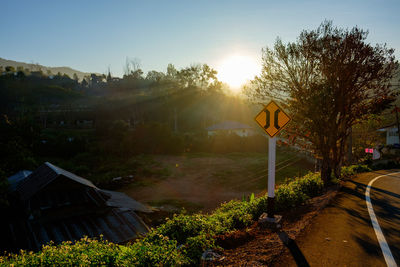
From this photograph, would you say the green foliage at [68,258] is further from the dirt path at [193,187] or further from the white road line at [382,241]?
the dirt path at [193,187]

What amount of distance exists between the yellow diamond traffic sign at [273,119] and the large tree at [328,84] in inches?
259

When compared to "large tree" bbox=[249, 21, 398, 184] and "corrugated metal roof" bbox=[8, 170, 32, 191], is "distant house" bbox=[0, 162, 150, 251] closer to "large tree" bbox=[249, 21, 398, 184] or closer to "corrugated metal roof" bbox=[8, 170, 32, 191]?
"corrugated metal roof" bbox=[8, 170, 32, 191]

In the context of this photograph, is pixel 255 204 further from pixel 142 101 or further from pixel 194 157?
pixel 142 101

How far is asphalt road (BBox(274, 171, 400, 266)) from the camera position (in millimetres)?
4781

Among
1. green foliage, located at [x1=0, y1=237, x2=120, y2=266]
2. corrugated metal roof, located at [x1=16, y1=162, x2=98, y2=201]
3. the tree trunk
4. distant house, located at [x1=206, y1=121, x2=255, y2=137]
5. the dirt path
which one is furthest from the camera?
distant house, located at [x1=206, y1=121, x2=255, y2=137]

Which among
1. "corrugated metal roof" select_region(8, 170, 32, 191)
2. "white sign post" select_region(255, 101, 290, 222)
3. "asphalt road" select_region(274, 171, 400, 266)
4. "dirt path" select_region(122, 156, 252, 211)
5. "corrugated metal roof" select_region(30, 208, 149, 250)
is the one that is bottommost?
"dirt path" select_region(122, 156, 252, 211)

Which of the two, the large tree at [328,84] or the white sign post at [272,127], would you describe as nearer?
the white sign post at [272,127]


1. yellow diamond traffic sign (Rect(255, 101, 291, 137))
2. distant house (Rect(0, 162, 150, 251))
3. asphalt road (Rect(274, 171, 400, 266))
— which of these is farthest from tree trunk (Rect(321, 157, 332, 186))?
distant house (Rect(0, 162, 150, 251))

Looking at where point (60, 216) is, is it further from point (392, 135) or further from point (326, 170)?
point (392, 135)

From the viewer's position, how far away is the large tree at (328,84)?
1201 centimetres

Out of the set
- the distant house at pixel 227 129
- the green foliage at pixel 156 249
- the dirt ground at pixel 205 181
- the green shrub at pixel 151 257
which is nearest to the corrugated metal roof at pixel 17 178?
the dirt ground at pixel 205 181

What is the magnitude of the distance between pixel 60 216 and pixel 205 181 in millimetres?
16883

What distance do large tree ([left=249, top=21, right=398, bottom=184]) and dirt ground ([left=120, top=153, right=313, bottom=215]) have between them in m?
9.25

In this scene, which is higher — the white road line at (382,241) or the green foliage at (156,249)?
the green foliage at (156,249)
